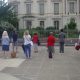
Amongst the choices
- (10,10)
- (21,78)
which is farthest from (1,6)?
(21,78)

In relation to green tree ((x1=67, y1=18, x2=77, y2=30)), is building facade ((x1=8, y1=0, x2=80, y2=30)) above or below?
above

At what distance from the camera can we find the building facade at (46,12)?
76.2m

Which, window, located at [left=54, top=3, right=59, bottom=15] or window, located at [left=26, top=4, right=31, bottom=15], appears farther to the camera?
window, located at [left=26, top=4, right=31, bottom=15]

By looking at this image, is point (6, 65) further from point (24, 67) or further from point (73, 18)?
point (73, 18)

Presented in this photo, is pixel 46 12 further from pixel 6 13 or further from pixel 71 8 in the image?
pixel 6 13

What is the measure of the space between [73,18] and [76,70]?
57.5 metres

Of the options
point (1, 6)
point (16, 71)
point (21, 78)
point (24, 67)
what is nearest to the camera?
point (21, 78)

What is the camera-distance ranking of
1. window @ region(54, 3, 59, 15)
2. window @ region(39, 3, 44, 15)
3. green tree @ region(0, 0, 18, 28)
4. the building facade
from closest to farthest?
green tree @ region(0, 0, 18, 28), the building facade, window @ region(54, 3, 59, 15), window @ region(39, 3, 44, 15)

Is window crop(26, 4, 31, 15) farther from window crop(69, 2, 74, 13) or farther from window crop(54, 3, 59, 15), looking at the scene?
window crop(69, 2, 74, 13)

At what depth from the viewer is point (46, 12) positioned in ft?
254

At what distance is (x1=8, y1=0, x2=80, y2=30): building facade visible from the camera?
76250 mm

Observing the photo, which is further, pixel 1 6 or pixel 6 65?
pixel 1 6

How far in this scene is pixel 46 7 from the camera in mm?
78000

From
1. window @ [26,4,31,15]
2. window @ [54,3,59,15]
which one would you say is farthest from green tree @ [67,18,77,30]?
window @ [26,4,31,15]
